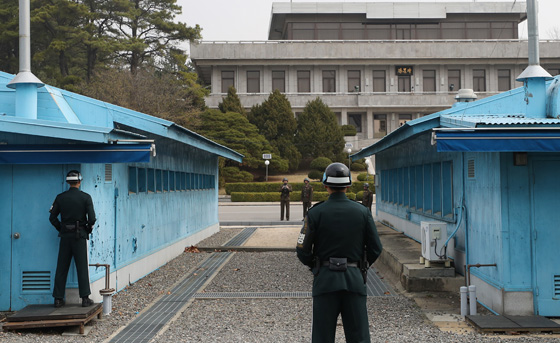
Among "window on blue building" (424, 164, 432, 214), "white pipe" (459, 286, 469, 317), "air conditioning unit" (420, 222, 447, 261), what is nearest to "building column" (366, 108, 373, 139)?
"window on blue building" (424, 164, 432, 214)

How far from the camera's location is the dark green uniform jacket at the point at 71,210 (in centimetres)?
760

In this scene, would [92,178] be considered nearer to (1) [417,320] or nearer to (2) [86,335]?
(2) [86,335]

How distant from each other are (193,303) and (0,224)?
315cm

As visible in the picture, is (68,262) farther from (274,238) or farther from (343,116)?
(343,116)

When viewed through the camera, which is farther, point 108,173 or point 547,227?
point 108,173

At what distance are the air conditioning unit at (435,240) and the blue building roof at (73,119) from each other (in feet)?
16.9

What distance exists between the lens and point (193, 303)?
9.01 metres

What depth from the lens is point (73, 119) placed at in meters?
8.94

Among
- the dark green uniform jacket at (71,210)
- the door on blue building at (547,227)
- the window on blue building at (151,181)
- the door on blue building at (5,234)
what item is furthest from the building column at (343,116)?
the dark green uniform jacket at (71,210)

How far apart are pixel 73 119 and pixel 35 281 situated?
8.48 ft

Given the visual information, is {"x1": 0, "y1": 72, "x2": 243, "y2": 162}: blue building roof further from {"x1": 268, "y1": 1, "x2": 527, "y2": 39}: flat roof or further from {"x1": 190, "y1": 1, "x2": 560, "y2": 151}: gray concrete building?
{"x1": 268, "y1": 1, "x2": 527, "y2": 39}: flat roof

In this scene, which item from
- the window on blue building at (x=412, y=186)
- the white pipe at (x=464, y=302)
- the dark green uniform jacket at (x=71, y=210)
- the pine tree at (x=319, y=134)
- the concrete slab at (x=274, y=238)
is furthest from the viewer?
the pine tree at (x=319, y=134)

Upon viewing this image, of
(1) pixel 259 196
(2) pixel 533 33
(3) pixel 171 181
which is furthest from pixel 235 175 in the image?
(2) pixel 533 33

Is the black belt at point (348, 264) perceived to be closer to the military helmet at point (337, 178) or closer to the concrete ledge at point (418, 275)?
the military helmet at point (337, 178)
